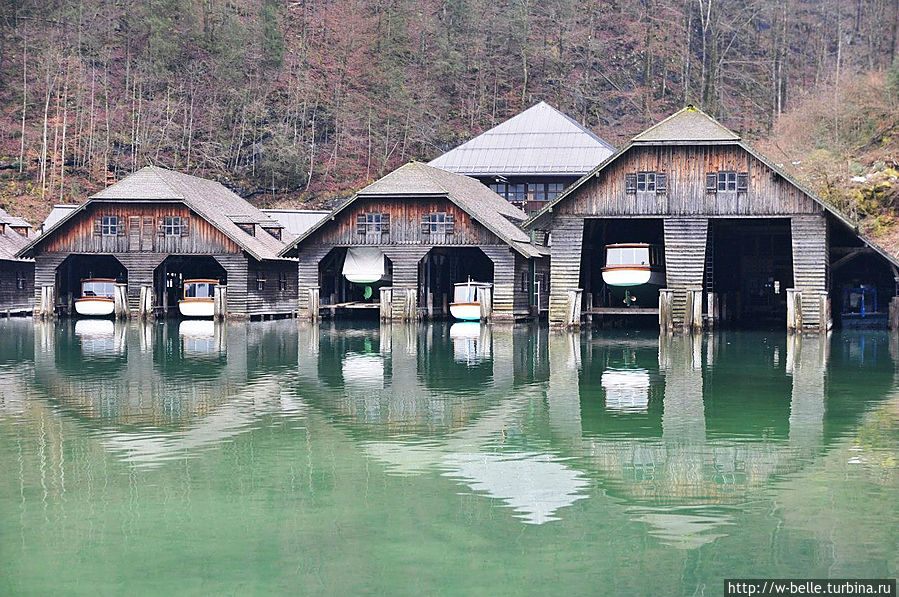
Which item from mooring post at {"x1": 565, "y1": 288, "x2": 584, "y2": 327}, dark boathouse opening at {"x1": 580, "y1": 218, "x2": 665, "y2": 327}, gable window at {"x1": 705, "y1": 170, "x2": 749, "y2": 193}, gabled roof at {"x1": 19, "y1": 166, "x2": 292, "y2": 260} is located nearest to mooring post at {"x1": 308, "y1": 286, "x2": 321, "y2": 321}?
gabled roof at {"x1": 19, "y1": 166, "x2": 292, "y2": 260}

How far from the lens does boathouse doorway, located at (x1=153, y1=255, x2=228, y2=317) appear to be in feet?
216

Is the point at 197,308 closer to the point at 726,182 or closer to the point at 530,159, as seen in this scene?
the point at 530,159

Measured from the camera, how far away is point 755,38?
389ft

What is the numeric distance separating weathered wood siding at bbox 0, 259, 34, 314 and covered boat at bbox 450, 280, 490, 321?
2528cm

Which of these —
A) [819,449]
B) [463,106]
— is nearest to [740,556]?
[819,449]

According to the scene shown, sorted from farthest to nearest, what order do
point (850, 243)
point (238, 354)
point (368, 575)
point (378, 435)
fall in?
point (850, 243) < point (238, 354) < point (378, 435) < point (368, 575)

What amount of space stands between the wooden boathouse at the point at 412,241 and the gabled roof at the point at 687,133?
923cm

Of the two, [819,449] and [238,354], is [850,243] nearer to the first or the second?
[238,354]

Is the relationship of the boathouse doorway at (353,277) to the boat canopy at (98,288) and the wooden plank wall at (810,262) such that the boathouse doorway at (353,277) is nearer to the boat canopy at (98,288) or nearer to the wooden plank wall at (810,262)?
the boat canopy at (98,288)

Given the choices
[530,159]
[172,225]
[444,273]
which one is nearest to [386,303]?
[444,273]

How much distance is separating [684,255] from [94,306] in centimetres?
3103

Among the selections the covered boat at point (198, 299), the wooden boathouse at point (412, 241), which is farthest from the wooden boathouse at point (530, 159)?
the covered boat at point (198, 299)

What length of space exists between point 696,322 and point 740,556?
36.5m

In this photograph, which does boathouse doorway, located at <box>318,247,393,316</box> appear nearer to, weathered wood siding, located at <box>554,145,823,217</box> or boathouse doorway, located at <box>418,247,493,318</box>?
boathouse doorway, located at <box>418,247,493,318</box>
